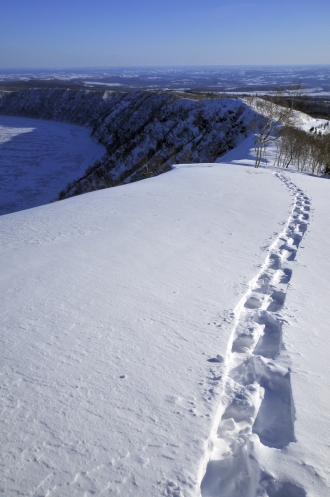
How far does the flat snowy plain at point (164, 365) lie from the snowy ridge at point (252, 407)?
1 cm

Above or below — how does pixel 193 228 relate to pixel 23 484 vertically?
below

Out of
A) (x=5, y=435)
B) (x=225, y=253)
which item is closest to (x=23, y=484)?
(x=5, y=435)

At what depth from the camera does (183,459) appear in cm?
270

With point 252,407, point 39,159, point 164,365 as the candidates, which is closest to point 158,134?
point 39,159

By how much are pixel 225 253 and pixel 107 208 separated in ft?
14.4

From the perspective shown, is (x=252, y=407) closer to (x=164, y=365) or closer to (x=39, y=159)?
(x=164, y=365)

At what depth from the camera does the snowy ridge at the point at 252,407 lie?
2602 millimetres

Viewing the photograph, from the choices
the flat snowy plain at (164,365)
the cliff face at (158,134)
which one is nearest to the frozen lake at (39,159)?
the cliff face at (158,134)

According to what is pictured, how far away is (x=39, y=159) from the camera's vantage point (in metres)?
47.2

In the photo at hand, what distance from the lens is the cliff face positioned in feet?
127

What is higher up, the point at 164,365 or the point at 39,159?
the point at 164,365

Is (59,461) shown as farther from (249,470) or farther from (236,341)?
(236,341)

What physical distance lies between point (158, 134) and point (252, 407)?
159ft

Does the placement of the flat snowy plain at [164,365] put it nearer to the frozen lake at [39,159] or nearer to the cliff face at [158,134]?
the cliff face at [158,134]
